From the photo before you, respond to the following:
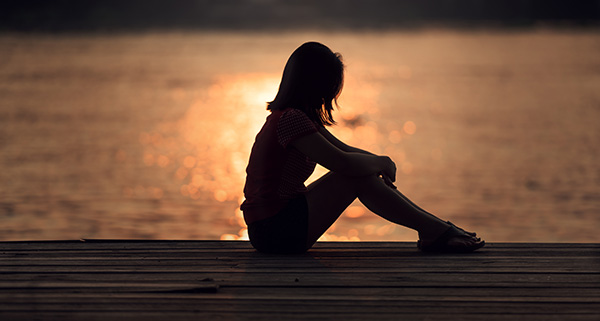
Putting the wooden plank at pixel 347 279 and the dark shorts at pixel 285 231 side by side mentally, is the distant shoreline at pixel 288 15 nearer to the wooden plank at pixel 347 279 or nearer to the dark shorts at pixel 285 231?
the dark shorts at pixel 285 231

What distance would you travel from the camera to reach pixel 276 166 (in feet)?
13.1

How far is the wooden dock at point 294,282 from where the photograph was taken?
3104mm

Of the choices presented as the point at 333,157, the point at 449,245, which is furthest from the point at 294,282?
the point at 449,245

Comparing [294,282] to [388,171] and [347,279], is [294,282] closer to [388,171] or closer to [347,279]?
[347,279]

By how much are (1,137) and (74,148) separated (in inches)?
76.3

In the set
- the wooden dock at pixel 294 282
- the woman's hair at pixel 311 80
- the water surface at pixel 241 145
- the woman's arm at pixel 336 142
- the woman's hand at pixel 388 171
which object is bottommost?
the wooden dock at pixel 294 282

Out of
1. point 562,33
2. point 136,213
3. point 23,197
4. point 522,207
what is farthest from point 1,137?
point 562,33

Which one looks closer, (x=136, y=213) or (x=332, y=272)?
(x=332, y=272)

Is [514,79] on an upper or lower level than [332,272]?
upper

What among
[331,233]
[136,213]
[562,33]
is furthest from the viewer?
[562,33]

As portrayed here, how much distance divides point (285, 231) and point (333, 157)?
0.51 m

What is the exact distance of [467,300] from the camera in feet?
10.7

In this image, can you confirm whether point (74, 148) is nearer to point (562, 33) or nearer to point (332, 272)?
point (332, 272)

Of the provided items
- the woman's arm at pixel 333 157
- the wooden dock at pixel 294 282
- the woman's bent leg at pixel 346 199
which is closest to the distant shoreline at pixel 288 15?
the wooden dock at pixel 294 282
